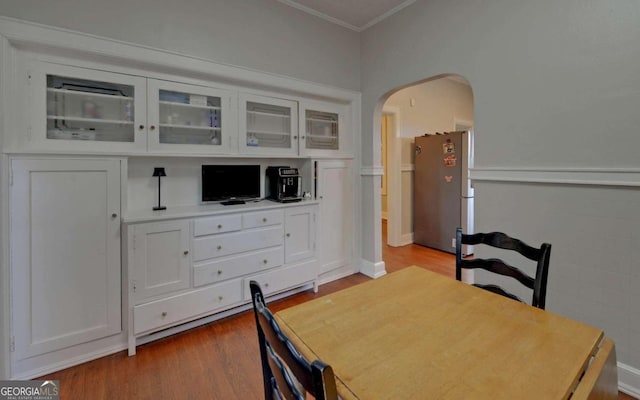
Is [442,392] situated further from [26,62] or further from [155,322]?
[26,62]

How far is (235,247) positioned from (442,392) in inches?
83.9

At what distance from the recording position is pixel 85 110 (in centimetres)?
213

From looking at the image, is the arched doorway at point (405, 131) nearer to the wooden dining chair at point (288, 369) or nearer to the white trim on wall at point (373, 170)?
the white trim on wall at point (373, 170)

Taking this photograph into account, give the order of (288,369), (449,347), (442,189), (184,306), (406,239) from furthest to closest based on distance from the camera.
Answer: (406,239), (442,189), (184,306), (449,347), (288,369)

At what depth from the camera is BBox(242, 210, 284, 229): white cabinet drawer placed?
8.67 ft

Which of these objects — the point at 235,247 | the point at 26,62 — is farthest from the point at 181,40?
the point at 235,247

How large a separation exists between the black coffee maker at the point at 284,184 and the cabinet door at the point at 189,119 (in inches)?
21.1

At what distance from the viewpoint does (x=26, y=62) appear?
1.90 m

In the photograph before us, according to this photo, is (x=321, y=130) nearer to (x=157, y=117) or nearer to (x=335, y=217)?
(x=335, y=217)

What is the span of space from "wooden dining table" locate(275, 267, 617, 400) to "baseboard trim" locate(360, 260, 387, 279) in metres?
2.26

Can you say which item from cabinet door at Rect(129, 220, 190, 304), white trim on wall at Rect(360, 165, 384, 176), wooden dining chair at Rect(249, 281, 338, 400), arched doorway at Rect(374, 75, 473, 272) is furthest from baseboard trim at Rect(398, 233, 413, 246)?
wooden dining chair at Rect(249, 281, 338, 400)

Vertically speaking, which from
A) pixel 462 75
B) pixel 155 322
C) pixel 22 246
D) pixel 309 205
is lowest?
pixel 155 322

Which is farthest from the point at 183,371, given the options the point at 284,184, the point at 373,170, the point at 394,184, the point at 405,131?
the point at 405,131

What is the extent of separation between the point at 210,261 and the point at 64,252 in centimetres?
95
